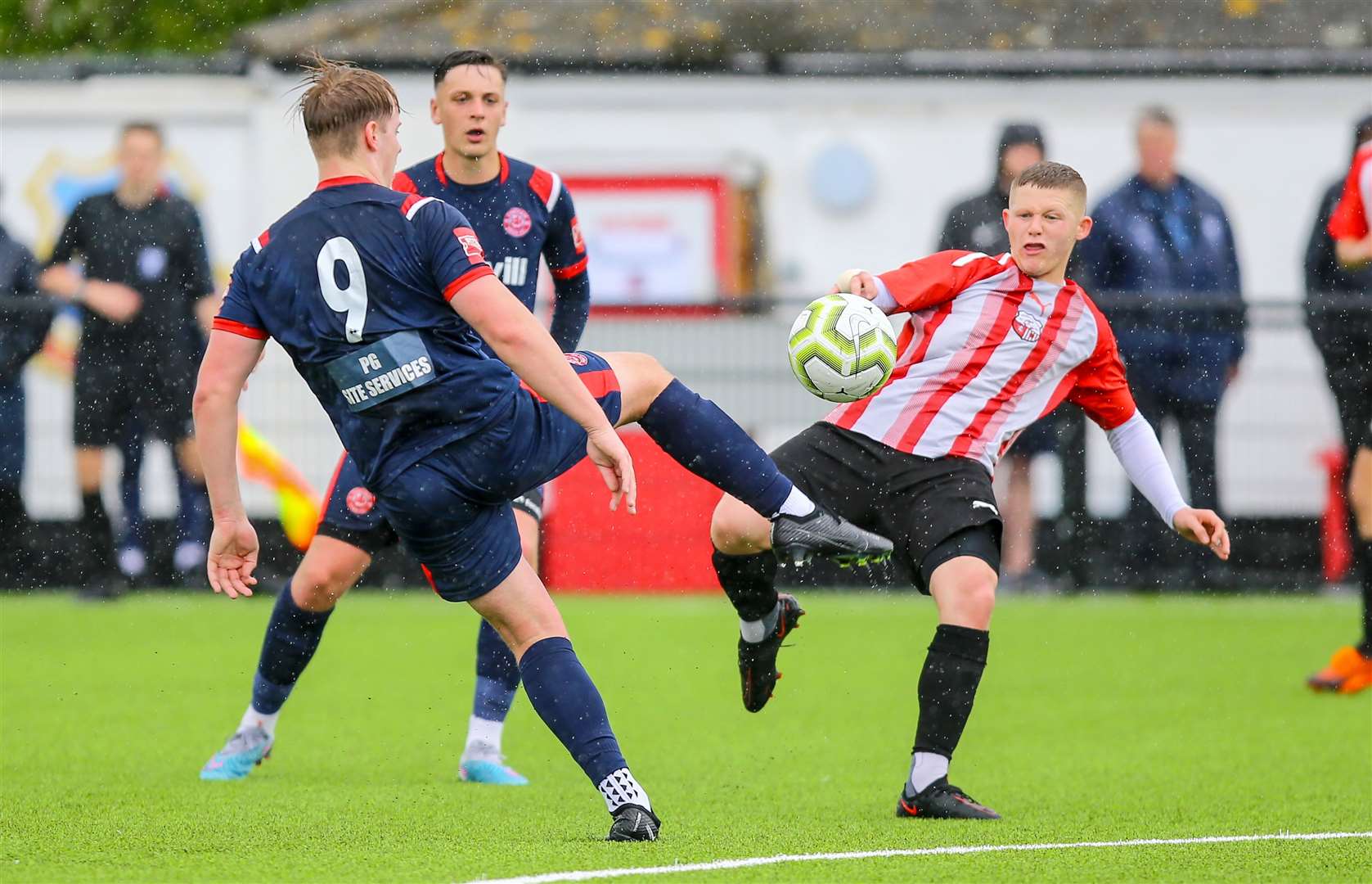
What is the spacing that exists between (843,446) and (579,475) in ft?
18.9

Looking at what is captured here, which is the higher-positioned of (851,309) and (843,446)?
(851,309)

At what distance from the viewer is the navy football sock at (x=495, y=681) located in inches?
258

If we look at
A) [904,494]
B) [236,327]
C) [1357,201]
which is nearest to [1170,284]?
[1357,201]

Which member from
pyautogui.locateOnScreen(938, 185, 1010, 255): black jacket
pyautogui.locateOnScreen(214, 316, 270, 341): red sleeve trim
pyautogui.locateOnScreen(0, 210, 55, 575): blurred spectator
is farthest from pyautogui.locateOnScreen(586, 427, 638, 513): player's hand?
pyautogui.locateOnScreen(0, 210, 55, 575): blurred spectator

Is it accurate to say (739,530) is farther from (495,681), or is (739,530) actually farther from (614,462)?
(614,462)

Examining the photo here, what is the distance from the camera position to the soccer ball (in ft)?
Answer: 19.2

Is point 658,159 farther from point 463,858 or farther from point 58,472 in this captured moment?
point 463,858

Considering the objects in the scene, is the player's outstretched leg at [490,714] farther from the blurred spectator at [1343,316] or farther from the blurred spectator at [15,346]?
the blurred spectator at [15,346]

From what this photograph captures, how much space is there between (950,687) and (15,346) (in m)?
7.74

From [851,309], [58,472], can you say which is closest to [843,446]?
[851,309]

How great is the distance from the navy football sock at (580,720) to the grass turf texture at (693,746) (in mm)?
160

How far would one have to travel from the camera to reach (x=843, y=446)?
20.7ft

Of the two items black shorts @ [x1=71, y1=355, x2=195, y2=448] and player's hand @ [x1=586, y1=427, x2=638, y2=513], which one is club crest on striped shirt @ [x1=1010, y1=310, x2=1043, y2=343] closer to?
player's hand @ [x1=586, y1=427, x2=638, y2=513]

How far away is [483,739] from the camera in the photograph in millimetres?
6516
